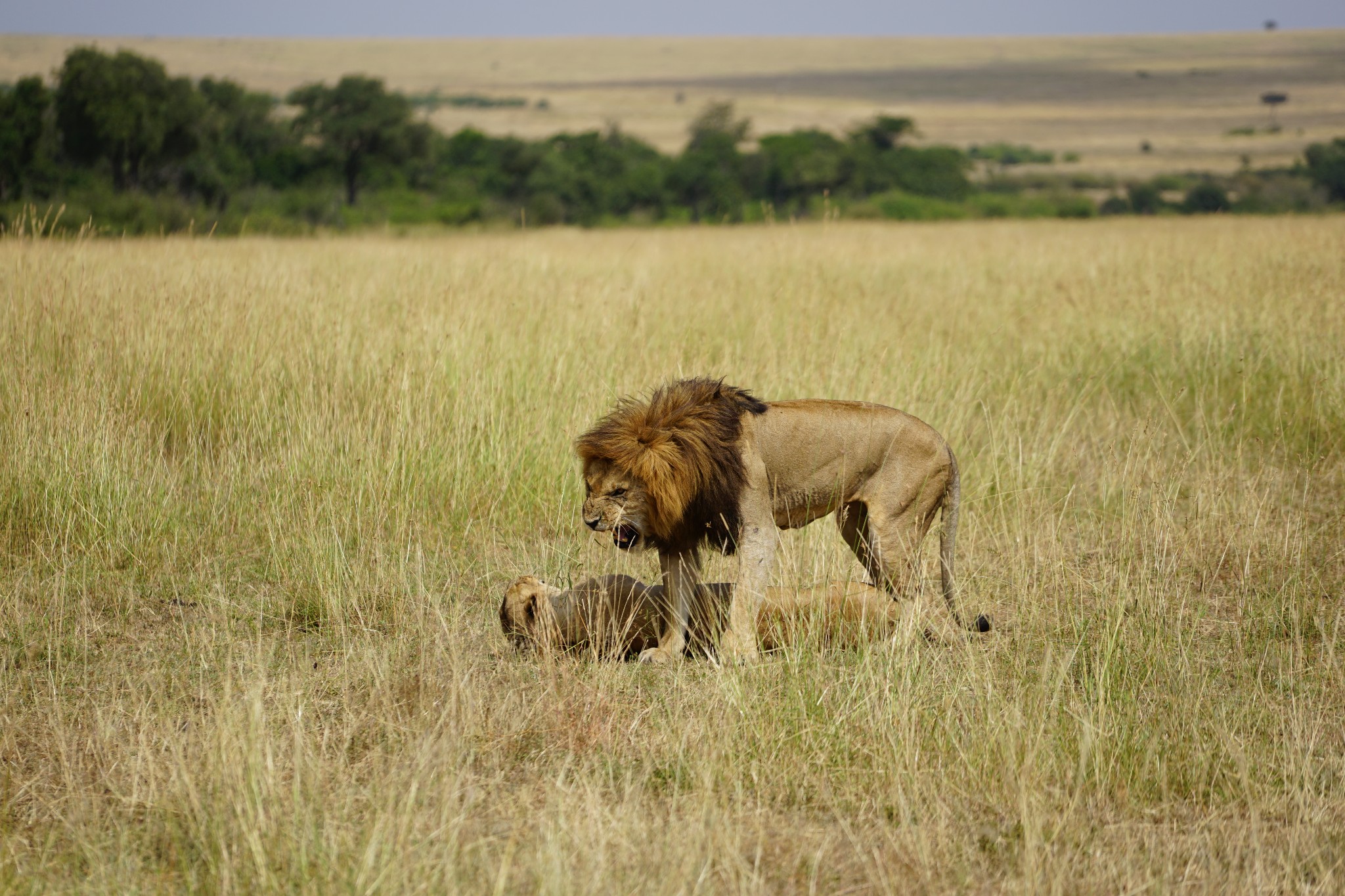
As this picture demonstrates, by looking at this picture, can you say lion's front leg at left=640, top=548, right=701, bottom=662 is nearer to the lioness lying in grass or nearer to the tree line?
the lioness lying in grass

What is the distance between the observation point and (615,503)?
369cm

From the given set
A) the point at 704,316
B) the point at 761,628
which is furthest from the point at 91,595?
the point at 704,316

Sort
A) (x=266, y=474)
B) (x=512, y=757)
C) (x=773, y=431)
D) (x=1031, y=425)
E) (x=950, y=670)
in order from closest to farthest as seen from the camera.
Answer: (x=512, y=757) → (x=950, y=670) → (x=773, y=431) → (x=266, y=474) → (x=1031, y=425)

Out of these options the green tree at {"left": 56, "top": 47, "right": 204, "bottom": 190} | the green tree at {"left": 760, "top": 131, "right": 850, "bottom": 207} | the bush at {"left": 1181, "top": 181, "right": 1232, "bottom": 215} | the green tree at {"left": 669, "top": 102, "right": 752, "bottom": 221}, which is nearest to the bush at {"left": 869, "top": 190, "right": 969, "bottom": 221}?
the green tree at {"left": 760, "top": 131, "right": 850, "bottom": 207}

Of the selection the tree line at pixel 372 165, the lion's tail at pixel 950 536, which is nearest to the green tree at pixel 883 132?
the tree line at pixel 372 165

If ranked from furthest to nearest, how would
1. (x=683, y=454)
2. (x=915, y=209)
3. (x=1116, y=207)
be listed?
(x=1116, y=207), (x=915, y=209), (x=683, y=454)

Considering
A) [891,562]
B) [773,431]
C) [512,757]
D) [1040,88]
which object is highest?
[1040,88]

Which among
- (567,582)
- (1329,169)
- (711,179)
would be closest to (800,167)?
(711,179)

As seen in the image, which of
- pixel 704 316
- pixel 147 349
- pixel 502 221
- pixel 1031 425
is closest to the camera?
pixel 147 349

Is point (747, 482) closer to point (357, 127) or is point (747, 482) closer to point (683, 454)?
point (683, 454)

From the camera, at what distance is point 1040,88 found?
140 meters

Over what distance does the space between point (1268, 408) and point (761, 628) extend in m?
4.43

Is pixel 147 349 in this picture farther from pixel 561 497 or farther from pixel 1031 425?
pixel 1031 425

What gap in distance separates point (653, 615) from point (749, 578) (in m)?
0.44
